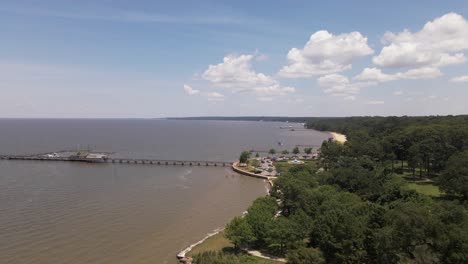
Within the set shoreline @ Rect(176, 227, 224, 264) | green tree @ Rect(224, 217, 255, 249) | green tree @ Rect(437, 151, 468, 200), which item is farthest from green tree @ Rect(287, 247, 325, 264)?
green tree @ Rect(437, 151, 468, 200)

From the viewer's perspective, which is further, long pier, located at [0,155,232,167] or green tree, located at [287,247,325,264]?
long pier, located at [0,155,232,167]

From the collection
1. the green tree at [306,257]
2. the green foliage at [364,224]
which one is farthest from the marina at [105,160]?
the green tree at [306,257]

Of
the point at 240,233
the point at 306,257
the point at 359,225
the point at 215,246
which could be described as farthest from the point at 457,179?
the point at 215,246

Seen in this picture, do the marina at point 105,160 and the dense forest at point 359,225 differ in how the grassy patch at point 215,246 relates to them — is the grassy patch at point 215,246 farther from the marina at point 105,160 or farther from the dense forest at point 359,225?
the marina at point 105,160

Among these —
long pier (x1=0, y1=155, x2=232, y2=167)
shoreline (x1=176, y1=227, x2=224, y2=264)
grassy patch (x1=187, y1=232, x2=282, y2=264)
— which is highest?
long pier (x1=0, y1=155, x2=232, y2=167)

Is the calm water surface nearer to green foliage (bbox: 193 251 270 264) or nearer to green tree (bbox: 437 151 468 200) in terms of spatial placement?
green foliage (bbox: 193 251 270 264)

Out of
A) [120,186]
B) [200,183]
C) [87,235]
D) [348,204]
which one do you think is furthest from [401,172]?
[87,235]
